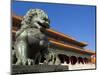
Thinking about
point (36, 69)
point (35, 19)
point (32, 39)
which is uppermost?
point (35, 19)

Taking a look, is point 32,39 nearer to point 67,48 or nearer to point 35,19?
point 35,19

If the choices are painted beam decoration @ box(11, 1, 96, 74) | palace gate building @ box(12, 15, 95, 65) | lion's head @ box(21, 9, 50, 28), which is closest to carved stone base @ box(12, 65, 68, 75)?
painted beam decoration @ box(11, 1, 96, 74)

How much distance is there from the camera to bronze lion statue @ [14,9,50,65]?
3.43 metres

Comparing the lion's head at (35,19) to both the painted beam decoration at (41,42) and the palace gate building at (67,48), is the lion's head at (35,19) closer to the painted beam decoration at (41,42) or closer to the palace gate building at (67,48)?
the painted beam decoration at (41,42)

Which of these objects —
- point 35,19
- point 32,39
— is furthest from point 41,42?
point 35,19

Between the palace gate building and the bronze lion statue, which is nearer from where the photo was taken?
the bronze lion statue

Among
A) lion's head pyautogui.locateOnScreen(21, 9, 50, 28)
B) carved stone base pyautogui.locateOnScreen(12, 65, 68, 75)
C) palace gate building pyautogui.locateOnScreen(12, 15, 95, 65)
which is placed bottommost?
carved stone base pyautogui.locateOnScreen(12, 65, 68, 75)

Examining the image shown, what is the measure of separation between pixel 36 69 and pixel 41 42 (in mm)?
358

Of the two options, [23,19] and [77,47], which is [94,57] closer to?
[77,47]

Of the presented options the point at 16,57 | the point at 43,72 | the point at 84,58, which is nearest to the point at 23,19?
the point at 16,57

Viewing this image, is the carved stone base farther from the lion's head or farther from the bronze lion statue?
the lion's head

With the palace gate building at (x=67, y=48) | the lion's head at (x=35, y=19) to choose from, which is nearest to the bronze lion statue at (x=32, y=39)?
the lion's head at (x=35, y=19)

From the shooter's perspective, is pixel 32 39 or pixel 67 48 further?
pixel 67 48

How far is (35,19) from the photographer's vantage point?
3533 millimetres
